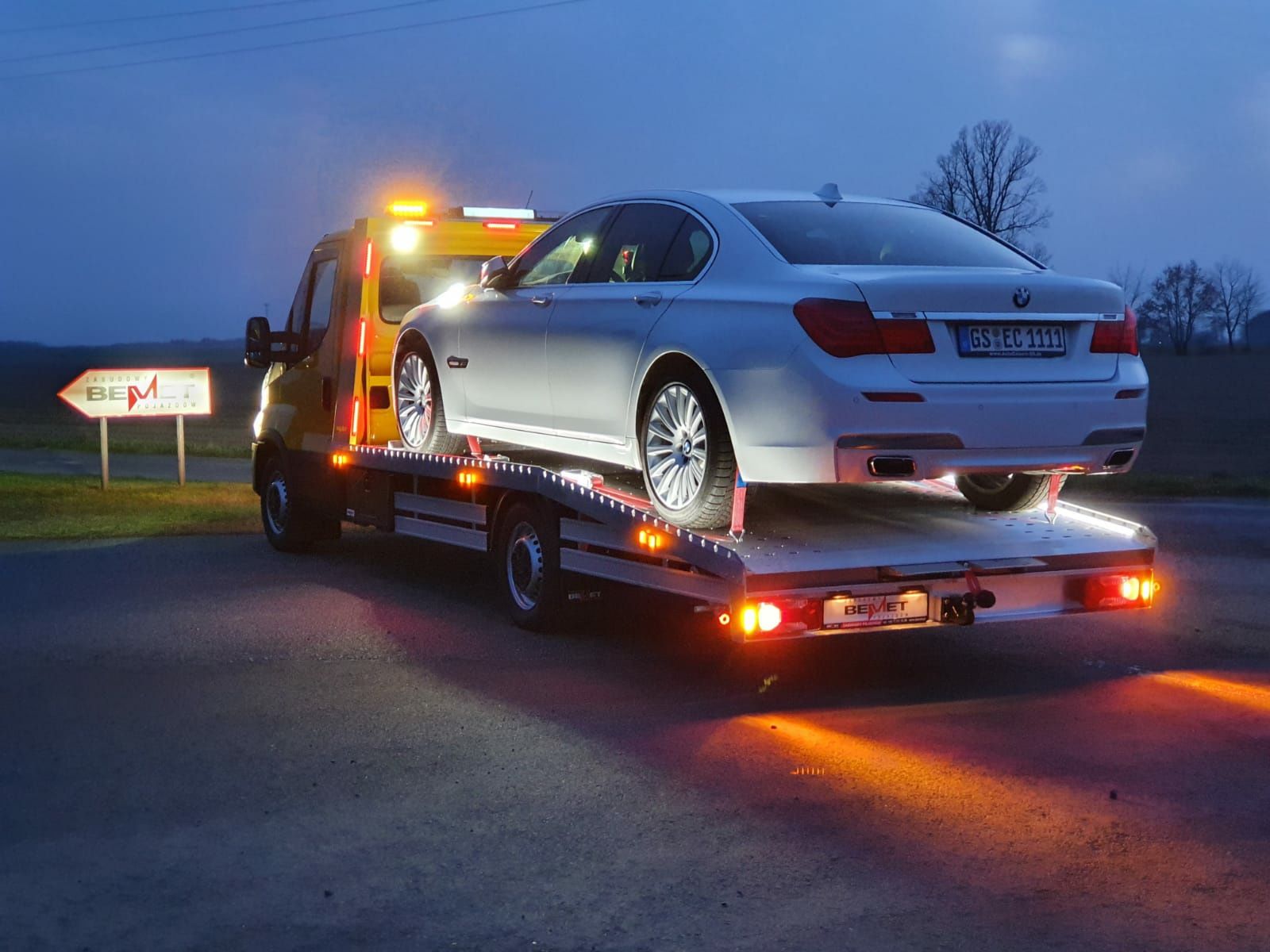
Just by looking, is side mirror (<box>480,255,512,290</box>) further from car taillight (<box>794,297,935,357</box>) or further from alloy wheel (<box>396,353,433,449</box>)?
car taillight (<box>794,297,935,357</box>)

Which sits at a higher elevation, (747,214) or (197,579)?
(747,214)

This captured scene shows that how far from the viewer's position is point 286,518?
41.8 ft

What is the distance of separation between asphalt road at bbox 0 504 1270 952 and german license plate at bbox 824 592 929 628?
17.4 inches

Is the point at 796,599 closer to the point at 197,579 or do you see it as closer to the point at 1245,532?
the point at 197,579

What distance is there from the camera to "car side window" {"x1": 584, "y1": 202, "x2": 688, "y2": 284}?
26.7 ft

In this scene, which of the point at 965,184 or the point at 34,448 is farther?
the point at 965,184

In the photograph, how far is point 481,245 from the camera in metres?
11.6

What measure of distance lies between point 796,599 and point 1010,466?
1098mm

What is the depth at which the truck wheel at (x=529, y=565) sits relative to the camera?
347 inches

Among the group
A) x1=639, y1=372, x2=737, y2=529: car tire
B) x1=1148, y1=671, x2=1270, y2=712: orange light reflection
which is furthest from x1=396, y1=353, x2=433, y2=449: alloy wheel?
x1=1148, y1=671, x2=1270, y2=712: orange light reflection

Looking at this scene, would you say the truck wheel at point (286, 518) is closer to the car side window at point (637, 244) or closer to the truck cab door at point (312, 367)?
the truck cab door at point (312, 367)

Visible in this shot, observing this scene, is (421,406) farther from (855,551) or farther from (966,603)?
(966,603)

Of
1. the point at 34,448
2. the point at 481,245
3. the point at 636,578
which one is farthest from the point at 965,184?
the point at 636,578

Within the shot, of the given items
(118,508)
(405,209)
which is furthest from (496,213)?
(118,508)
